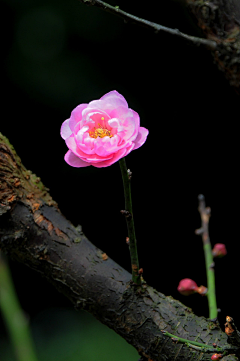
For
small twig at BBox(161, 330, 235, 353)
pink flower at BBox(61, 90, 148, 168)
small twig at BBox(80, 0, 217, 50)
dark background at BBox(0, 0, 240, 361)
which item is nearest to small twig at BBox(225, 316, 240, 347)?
small twig at BBox(161, 330, 235, 353)

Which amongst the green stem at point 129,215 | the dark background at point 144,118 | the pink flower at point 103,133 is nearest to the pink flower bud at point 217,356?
the green stem at point 129,215

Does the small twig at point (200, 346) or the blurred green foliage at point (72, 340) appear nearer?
the small twig at point (200, 346)

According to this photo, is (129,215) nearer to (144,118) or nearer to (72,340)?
(144,118)

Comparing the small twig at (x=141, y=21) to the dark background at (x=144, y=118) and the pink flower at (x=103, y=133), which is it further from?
the dark background at (x=144, y=118)

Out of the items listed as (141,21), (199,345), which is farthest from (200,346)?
(141,21)

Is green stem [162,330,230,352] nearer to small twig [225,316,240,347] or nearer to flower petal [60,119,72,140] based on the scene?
small twig [225,316,240,347]

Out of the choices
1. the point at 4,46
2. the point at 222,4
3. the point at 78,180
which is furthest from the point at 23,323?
the point at 4,46

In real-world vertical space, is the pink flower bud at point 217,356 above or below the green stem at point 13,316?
above
